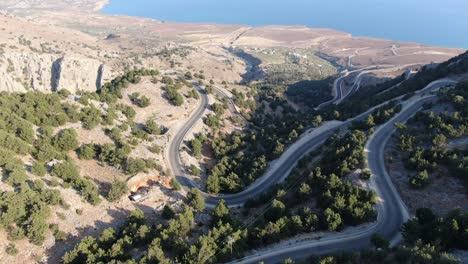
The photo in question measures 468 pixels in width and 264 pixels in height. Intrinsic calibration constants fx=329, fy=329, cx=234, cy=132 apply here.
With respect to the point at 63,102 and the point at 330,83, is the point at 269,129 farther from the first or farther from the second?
the point at 330,83

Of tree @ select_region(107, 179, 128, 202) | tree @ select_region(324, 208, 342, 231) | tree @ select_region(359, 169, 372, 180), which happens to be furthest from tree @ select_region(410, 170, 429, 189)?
tree @ select_region(107, 179, 128, 202)

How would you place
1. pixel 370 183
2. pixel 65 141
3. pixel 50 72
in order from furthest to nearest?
pixel 50 72, pixel 65 141, pixel 370 183

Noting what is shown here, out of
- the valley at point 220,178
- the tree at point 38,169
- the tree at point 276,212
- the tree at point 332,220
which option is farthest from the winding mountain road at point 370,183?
the tree at point 38,169

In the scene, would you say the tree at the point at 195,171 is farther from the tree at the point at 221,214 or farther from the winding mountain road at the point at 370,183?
the tree at the point at 221,214

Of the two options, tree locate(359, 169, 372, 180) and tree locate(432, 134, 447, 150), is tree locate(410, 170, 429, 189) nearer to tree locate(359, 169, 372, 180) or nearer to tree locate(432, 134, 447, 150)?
tree locate(359, 169, 372, 180)

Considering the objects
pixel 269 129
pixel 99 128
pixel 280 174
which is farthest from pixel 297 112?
pixel 99 128

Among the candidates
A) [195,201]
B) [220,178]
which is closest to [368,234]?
[195,201]

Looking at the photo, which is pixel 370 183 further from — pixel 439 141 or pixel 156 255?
pixel 156 255
